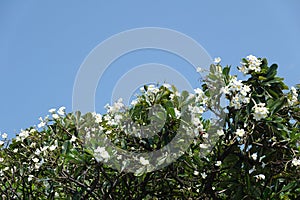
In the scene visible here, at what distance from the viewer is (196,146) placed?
280cm

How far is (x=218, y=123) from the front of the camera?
2.83 meters

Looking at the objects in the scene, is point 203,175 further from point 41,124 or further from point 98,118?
point 41,124

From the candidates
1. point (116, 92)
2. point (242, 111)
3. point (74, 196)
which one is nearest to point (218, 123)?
point (242, 111)

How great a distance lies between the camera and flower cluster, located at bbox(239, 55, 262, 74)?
112 inches

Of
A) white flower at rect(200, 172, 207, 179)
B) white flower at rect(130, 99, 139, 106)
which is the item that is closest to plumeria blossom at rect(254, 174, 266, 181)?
white flower at rect(200, 172, 207, 179)

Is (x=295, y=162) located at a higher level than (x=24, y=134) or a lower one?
lower

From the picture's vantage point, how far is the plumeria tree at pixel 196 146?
2.70 metres

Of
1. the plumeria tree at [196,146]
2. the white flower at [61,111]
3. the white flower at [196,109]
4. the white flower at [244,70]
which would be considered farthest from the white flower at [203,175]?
the white flower at [61,111]

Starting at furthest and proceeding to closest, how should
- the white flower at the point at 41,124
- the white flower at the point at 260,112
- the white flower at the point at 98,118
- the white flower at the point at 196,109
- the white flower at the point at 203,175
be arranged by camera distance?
the white flower at the point at 41,124 < the white flower at the point at 98,118 < the white flower at the point at 203,175 < the white flower at the point at 196,109 < the white flower at the point at 260,112

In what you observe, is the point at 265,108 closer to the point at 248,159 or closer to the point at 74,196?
the point at 248,159

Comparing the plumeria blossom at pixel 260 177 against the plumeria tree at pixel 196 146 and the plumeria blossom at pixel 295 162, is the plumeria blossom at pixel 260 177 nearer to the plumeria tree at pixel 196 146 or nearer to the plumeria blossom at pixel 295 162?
the plumeria tree at pixel 196 146

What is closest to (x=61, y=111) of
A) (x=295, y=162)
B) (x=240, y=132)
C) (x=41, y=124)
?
(x=41, y=124)

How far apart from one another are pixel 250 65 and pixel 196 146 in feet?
2.10

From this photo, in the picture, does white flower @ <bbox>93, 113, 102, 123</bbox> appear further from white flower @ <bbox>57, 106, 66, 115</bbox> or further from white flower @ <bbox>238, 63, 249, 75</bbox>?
white flower @ <bbox>238, 63, 249, 75</bbox>
